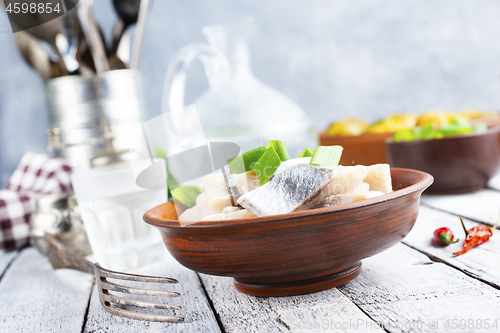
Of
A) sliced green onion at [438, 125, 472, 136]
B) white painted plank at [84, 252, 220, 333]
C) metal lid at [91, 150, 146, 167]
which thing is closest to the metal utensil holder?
metal lid at [91, 150, 146, 167]

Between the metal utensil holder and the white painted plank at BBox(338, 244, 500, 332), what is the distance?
96cm

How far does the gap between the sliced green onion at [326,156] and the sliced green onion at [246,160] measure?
0.07m

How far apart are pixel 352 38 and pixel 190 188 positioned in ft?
5.29

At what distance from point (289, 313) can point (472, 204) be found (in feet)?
2.16

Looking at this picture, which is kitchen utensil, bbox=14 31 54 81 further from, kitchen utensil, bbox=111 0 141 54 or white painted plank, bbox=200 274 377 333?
white painted plank, bbox=200 274 377 333

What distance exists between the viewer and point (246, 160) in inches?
23.5

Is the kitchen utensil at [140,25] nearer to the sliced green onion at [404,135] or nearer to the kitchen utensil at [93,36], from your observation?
the kitchen utensil at [93,36]

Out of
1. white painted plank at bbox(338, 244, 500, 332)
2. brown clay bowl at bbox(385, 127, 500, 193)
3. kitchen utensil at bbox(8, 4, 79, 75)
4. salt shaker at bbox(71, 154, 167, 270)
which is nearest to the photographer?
white painted plank at bbox(338, 244, 500, 332)

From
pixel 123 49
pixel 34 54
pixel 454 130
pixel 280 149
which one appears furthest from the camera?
pixel 123 49

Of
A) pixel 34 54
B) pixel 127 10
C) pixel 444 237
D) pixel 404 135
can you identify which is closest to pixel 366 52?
pixel 404 135

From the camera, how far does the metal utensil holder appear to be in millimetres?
1379

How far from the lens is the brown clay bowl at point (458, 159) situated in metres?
1.11

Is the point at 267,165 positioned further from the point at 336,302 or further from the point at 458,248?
the point at 458,248

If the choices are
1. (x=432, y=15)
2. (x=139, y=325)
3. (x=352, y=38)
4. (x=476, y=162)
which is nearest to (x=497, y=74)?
(x=432, y=15)
